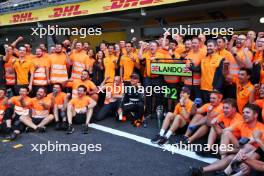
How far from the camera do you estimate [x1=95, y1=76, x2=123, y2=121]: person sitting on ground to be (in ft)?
23.4

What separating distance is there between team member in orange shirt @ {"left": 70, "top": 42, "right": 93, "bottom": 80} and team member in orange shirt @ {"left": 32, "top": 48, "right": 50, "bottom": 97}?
642mm

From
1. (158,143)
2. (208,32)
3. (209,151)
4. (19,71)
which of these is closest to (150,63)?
(158,143)

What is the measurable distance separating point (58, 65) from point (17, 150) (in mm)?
2660

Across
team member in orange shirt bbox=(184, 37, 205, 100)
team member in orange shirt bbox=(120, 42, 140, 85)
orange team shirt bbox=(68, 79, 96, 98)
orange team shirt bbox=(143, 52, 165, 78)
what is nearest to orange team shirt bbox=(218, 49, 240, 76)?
team member in orange shirt bbox=(184, 37, 205, 100)

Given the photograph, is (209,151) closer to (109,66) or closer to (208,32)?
(109,66)

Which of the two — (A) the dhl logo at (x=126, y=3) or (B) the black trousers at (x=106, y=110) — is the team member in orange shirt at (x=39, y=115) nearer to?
(B) the black trousers at (x=106, y=110)

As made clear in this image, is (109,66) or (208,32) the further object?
(208,32)

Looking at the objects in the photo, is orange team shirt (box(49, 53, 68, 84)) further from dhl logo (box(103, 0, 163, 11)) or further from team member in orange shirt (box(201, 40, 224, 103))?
team member in orange shirt (box(201, 40, 224, 103))

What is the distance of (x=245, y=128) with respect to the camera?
14.0 ft

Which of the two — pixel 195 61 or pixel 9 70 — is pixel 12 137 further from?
pixel 195 61

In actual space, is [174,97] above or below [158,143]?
above

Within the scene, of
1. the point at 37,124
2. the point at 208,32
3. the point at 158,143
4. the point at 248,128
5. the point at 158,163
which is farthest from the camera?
the point at 208,32

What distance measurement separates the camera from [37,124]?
6457 mm
